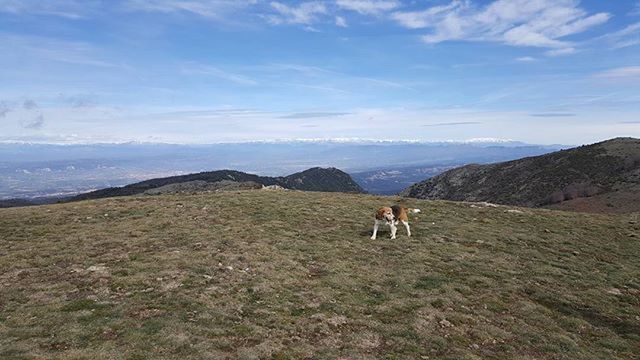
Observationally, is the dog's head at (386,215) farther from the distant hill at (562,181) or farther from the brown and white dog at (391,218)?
the distant hill at (562,181)

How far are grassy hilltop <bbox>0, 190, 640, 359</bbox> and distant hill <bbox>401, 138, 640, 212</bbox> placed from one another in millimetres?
83233

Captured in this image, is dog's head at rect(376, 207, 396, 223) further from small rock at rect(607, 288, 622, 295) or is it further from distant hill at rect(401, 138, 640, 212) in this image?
distant hill at rect(401, 138, 640, 212)

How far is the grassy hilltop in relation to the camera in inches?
566

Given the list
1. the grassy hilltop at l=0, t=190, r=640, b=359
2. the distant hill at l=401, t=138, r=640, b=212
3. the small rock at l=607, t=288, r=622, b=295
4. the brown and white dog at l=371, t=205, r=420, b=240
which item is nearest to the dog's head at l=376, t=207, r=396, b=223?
the brown and white dog at l=371, t=205, r=420, b=240

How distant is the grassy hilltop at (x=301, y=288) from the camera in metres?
14.4

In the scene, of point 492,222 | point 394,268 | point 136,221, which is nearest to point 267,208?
point 136,221

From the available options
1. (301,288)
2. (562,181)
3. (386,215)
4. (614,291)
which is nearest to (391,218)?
(386,215)

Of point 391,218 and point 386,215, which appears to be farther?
point 386,215

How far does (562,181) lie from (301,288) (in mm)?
135269

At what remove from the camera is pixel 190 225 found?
96.6 feet

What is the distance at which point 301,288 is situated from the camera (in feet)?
63.5

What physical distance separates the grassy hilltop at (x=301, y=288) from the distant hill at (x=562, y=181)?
273 ft

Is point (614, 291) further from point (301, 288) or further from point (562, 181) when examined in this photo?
point (562, 181)

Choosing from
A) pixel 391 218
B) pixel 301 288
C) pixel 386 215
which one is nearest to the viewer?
pixel 301 288
